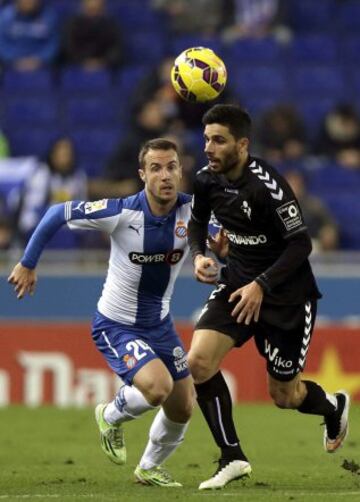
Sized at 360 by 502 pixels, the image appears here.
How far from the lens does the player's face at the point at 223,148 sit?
→ 9.67m

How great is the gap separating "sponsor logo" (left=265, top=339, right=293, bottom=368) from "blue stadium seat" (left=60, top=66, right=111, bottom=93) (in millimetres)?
11009

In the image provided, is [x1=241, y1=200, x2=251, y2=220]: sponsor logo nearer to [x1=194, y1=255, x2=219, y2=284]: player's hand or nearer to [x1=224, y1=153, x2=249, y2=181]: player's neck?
[x1=224, y1=153, x2=249, y2=181]: player's neck

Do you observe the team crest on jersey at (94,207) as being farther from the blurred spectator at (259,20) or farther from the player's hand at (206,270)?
the blurred spectator at (259,20)

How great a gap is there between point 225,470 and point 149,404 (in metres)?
0.64

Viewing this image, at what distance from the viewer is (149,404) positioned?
9859 mm

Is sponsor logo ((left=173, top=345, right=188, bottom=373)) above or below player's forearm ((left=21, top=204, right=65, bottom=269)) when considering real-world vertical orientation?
below

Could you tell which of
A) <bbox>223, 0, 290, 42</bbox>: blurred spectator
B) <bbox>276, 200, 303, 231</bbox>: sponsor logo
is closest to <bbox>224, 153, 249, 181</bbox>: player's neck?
<bbox>276, 200, 303, 231</bbox>: sponsor logo

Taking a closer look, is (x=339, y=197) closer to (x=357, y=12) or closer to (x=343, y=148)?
(x=343, y=148)

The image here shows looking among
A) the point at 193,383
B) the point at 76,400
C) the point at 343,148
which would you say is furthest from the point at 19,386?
the point at 193,383

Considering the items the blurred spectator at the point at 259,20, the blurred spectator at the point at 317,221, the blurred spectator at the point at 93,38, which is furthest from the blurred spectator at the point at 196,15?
the blurred spectator at the point at 317,221

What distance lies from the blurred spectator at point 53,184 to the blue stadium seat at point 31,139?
1918mm

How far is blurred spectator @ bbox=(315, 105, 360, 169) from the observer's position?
19.5 meters

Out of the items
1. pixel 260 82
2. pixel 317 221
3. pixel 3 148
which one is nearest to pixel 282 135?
pixel 317 221

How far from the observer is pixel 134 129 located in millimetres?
18891
